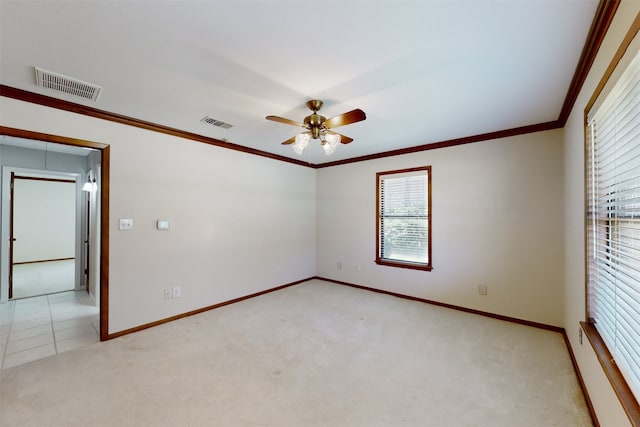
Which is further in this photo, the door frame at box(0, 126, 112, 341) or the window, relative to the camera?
the window

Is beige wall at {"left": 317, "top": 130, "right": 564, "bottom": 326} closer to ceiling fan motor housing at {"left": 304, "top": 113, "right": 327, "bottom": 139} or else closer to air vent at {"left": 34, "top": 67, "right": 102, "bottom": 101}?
ceiling fan motor housing at {"left": 304, "top": 113, "right": 327, "bottom": 139}

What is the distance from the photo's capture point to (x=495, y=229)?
3502 mm

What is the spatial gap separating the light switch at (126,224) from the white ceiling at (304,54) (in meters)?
1.18

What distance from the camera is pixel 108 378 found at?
85.2 inches

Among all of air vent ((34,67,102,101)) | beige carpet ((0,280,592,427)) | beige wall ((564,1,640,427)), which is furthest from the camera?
air vent ((34,67,102,101))

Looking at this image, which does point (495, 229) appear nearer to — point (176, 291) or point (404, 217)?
point (404, 217)

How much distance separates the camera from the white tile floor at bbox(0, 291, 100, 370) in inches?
103

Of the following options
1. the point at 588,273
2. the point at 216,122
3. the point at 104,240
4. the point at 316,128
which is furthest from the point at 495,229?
the point at 104,240

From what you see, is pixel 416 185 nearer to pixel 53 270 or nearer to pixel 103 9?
pixel 103 9

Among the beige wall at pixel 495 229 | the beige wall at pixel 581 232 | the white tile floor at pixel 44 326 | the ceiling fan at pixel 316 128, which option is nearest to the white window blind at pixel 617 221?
the beige wall at pixel 581 232

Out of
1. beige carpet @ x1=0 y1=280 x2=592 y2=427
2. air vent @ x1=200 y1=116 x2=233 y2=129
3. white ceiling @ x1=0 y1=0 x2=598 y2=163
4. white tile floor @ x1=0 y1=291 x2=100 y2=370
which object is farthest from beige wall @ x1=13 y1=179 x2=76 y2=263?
white ceiling @ x1=0 y1=0 x2=598 y2=163

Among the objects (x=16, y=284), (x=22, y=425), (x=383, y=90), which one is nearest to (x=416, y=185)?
(x=383, y=90)

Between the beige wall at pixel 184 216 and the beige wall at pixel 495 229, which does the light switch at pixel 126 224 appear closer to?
the beige wall at pixel 184 216

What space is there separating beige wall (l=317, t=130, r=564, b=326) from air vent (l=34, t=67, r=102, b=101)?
380cm
